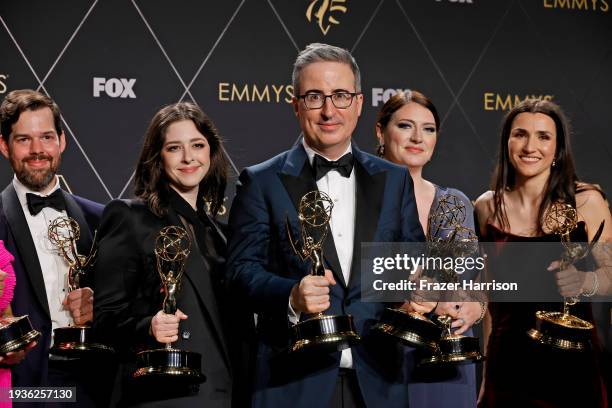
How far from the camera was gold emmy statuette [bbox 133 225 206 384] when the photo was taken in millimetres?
2359

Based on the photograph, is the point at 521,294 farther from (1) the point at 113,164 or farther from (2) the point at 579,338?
(1) the point at 113,164

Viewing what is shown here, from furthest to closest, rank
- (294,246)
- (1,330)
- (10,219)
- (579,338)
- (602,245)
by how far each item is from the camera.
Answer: (602,245) → (10,219) → (579,338) → (1,330) → (294,246)

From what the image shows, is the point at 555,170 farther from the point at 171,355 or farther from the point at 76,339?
the point at 76,339

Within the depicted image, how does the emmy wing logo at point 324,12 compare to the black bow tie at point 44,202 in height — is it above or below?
above

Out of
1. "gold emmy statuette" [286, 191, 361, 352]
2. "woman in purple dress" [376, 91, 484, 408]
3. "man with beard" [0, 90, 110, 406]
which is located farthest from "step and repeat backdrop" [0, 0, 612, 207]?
"gold emmy statuette" [286, 191, 361, 352]

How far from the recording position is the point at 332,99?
96.2 inches

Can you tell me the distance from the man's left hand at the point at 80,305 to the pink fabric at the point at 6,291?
20 centimetres

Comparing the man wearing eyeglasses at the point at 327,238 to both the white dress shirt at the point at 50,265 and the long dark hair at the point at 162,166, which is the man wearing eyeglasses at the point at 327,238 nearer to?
the long dark hair at the point at 162,166

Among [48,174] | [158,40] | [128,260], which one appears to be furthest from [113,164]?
[128,260]

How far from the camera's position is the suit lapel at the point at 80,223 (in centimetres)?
304

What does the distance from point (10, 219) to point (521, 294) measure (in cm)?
194

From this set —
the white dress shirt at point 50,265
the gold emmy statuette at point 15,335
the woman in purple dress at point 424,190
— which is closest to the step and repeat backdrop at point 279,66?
the white dress shirt at point 50,265

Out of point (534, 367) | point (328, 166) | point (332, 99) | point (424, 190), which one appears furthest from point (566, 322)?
point (332, 99)

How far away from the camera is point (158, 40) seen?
4199 millimetres
